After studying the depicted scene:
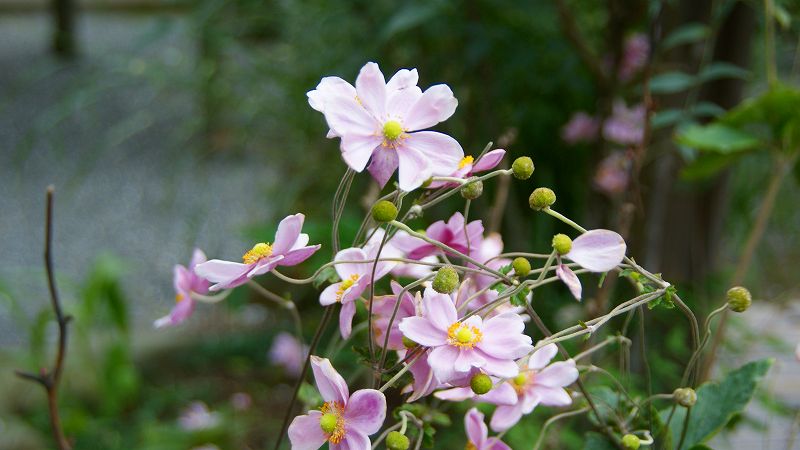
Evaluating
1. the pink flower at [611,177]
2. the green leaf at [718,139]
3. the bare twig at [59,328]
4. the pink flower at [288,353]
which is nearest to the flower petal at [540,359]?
the bare twig at [59,328]

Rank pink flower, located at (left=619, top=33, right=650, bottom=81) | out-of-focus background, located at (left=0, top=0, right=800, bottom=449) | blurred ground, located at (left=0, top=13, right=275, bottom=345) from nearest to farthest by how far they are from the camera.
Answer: out-of-focus background, located at (left=0, top=0, right=800, bottom=449)
pink flower, located at (left=619, top=33, right=650, bottom=81)
blurred ground, located at (left=0, top=13, right=275, bottom=345)

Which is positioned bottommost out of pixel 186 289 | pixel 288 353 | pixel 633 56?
pixel 288 353

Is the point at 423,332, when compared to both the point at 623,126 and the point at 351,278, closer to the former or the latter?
the point at 351,278

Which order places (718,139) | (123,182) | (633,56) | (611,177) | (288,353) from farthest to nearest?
(123,182)
(288,353)
(633,56)
(611,177)
(718,139)

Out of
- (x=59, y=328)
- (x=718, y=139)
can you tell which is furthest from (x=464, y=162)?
(x=718, y=139)

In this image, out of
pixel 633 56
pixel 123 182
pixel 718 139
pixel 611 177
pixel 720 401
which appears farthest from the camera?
pixel 123 182

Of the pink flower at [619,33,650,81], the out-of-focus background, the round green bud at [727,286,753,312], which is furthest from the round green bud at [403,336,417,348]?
the pink flower at [619,33,650,81]

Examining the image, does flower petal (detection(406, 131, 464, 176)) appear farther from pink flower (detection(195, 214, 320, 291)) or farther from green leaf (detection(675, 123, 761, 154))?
green leaf (detection(675, 123, 761, 154))
